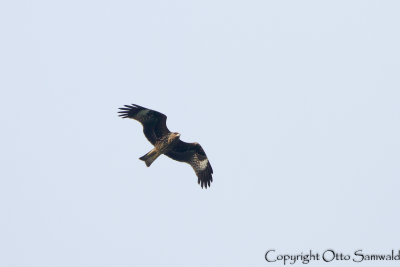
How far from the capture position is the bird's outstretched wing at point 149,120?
845 inches

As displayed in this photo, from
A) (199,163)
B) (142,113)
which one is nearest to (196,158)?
(199,163)

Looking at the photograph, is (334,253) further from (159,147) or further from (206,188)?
(159,147)

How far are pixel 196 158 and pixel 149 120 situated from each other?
2116 mm

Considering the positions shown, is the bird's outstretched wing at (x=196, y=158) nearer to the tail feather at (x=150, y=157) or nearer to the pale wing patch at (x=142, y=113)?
the tail feather at (x=150, y=157)

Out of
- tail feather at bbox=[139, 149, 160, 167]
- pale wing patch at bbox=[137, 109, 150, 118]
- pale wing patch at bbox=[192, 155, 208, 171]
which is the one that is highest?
pale wing patch at bbox=[137, 109, 150, 118]

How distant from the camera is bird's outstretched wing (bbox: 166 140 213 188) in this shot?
73.3ft

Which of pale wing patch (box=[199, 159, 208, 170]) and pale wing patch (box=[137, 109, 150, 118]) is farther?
pale wing patch (box=[199, 159, 208, 170])

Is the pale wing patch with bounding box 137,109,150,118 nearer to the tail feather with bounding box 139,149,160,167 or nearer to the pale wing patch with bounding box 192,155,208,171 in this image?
the tail feather with bounding box 139,149,160,167

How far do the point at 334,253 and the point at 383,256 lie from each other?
140cm

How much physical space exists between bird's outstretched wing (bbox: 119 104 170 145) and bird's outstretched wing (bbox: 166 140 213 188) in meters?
0.81

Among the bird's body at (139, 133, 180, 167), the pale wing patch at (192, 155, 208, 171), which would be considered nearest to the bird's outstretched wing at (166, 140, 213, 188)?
the pale wing patch at (192, 155, 208, 171)

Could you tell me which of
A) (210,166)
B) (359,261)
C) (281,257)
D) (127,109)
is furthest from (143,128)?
(359,261)

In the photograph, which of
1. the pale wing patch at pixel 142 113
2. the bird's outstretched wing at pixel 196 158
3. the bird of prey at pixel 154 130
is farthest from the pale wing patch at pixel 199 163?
the pale wing patch at pixel 142 113

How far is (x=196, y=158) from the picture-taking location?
74.5 feet
